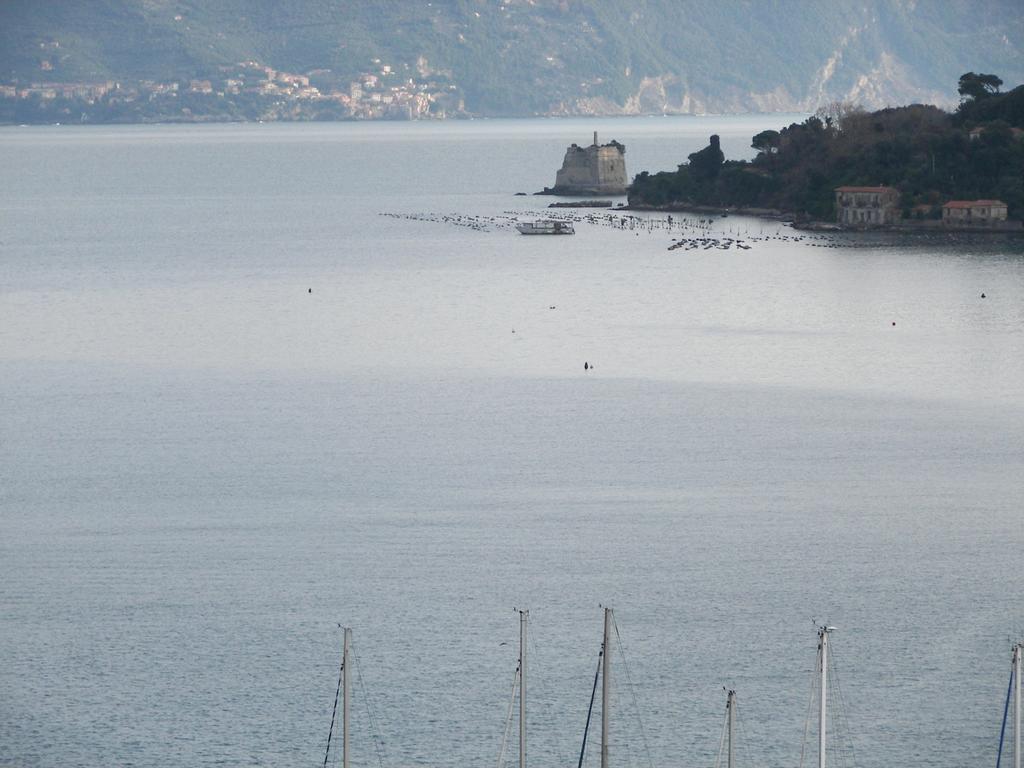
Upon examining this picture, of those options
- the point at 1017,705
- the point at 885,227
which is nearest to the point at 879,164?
the point at 885,227

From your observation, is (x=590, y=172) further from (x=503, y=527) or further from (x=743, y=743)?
(x=743, y=743)

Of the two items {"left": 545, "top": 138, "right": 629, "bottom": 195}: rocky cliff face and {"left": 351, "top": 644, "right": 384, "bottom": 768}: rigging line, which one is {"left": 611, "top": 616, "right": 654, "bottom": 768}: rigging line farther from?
{"left": 545, "top": 138, "right": 629, "bottom": 195}: rocky cliff face

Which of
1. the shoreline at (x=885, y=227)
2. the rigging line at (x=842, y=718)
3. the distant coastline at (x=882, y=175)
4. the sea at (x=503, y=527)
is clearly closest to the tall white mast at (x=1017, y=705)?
the sea at (x=503, y=527)

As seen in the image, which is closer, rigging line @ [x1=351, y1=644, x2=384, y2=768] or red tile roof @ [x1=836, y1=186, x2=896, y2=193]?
rigging line @ [x1=351, y1=644, x2=384, y2=768]

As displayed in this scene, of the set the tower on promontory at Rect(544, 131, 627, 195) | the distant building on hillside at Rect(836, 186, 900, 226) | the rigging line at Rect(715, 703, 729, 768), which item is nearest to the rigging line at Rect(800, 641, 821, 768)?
the rigging line at Rect(715, 703, 729, 768)

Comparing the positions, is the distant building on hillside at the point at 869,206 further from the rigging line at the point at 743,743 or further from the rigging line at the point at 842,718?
the rigging line at the point at 743,743

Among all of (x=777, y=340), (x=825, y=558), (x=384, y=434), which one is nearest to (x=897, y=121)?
(x=777, y=340)
